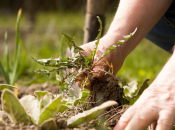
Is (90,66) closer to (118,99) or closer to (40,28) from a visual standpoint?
(118,99)

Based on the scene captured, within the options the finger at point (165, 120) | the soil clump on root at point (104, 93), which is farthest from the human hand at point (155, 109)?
the soil clump on root at point (104, 93)

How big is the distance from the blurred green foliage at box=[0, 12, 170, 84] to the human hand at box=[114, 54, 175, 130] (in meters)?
1.51

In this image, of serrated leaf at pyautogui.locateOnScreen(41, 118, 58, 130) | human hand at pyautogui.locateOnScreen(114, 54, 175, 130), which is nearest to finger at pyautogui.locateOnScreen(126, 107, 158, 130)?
human hand at pyautogui.locateOnScreen(114, 54, 175, 130)

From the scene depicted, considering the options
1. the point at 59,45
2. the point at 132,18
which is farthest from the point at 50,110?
the point at 59,45

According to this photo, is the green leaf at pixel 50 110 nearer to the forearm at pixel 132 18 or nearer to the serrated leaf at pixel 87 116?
the serrated leaf at pixel 87 116

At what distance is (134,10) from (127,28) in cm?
12

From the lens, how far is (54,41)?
4.50 meters

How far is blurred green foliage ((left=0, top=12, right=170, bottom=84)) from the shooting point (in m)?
2.63

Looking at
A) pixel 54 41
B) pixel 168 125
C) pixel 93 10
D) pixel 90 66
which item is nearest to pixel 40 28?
pixel 54 41

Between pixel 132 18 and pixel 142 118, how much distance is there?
25.1 inches

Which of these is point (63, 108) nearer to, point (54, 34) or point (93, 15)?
point (93, 15)

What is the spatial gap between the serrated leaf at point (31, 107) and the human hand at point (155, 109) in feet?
1.00

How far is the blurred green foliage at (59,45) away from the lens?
8.63ft

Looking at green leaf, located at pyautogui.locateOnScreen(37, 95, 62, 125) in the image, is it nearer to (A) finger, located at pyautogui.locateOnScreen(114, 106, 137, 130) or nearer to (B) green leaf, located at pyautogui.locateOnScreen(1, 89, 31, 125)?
(B) green leaf, located at pyautogui.locateOnScreen(1, 89, 31, 125)
